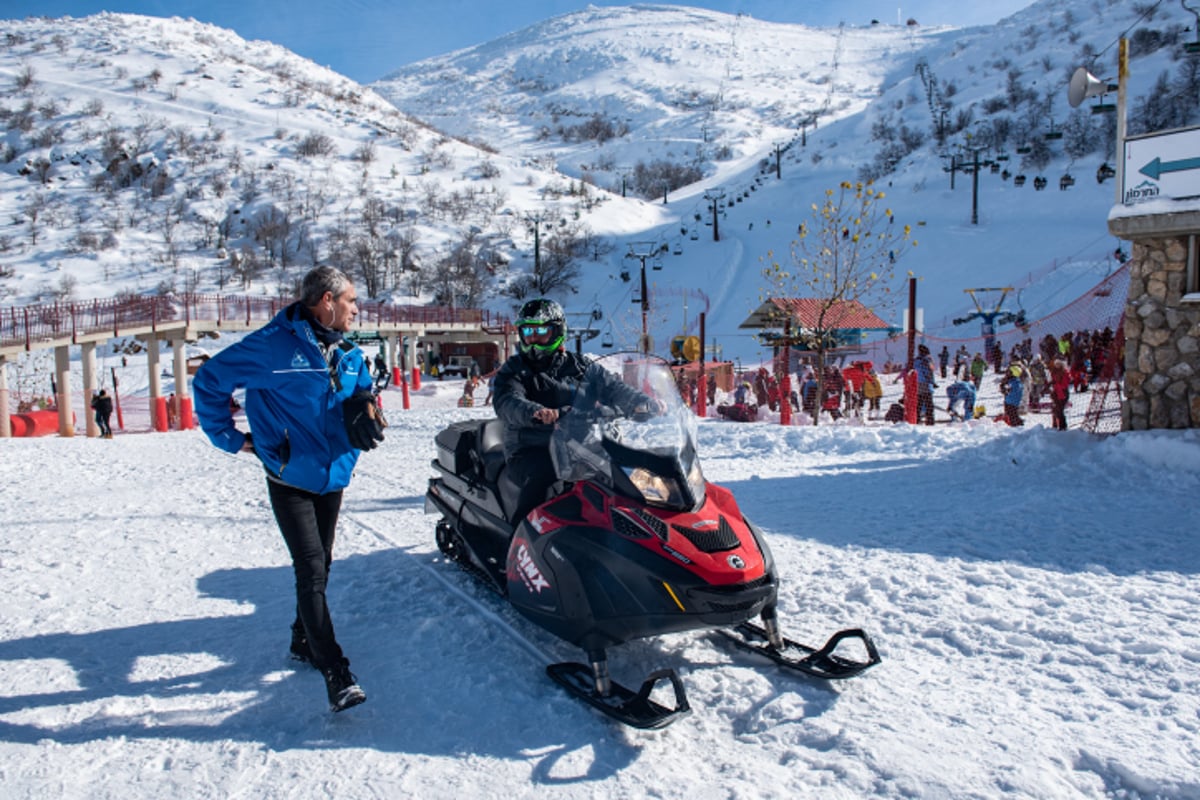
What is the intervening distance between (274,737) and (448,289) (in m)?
47.8

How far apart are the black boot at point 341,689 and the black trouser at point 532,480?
115 cm

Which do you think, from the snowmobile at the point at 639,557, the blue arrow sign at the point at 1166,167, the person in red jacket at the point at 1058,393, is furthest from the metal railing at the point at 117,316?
the snowmobile at the point at 639,557

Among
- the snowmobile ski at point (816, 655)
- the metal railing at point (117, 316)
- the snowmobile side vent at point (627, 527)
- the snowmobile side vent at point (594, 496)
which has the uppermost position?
the metal railing at point (117, 316)

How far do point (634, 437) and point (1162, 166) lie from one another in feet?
24.4

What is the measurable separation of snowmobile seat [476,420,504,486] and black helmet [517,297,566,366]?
47 centimetres

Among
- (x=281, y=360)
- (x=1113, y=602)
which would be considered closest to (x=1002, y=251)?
(x=1113, y=602)

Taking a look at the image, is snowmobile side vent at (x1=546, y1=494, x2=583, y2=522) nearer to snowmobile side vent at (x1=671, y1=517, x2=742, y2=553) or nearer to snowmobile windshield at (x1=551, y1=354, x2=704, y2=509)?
snowmobile windshield at (x1=551, y1=354, x2=704, y2=509)

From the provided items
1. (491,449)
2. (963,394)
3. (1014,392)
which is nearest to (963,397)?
(963,394)

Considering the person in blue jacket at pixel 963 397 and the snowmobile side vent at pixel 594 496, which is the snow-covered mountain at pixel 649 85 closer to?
the person in blue jacket at pixel 963 397

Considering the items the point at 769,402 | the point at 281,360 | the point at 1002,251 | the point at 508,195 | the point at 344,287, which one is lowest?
the point at 769,402

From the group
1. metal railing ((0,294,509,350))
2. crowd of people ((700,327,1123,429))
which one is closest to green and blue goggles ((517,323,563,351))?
crowd of people ((700,327,1123,429))

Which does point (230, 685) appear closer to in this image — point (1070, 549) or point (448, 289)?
point (1070, 549)

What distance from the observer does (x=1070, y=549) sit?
523 centimetres

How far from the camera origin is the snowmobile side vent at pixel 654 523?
3154 mm
